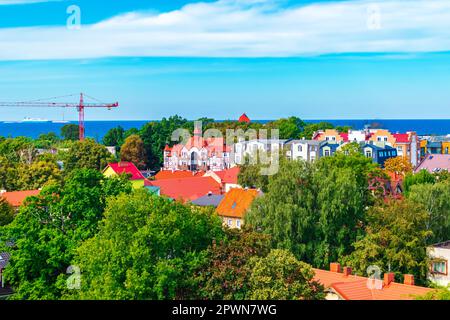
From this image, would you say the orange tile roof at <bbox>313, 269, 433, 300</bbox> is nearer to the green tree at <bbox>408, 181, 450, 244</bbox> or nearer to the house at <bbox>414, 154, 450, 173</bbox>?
the green tree at <bbox>408, 181, 450, 244</bbox>

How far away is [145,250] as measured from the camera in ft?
67.8

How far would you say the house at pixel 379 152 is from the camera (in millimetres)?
69438

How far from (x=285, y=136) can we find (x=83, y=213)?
224 feet

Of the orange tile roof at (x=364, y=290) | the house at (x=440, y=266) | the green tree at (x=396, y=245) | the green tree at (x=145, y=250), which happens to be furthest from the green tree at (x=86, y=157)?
the orange tile roof at (x=364, y=290)

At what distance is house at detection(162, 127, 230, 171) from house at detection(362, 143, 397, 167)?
17028mm

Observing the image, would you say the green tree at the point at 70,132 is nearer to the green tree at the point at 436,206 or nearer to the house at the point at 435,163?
the house at the point at 435,163

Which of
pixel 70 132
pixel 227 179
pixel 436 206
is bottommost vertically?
pixel 436 206

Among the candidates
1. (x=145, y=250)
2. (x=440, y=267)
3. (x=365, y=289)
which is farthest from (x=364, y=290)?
(x=440, y=267)

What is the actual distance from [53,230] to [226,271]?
7954 millimetres

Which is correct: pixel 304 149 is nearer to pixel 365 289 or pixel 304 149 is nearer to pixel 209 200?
pixel 209 200

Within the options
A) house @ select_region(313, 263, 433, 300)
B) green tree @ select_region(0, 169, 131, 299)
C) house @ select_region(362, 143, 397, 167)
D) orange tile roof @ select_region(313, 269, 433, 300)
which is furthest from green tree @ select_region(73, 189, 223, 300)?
house @ select_region(362, 143, 397, 167)

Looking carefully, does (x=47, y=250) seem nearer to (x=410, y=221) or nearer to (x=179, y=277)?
(x=179, y=277)

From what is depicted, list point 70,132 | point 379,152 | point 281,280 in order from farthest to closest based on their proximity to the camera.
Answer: point 70,132 < point 379,152 < point 281,280
